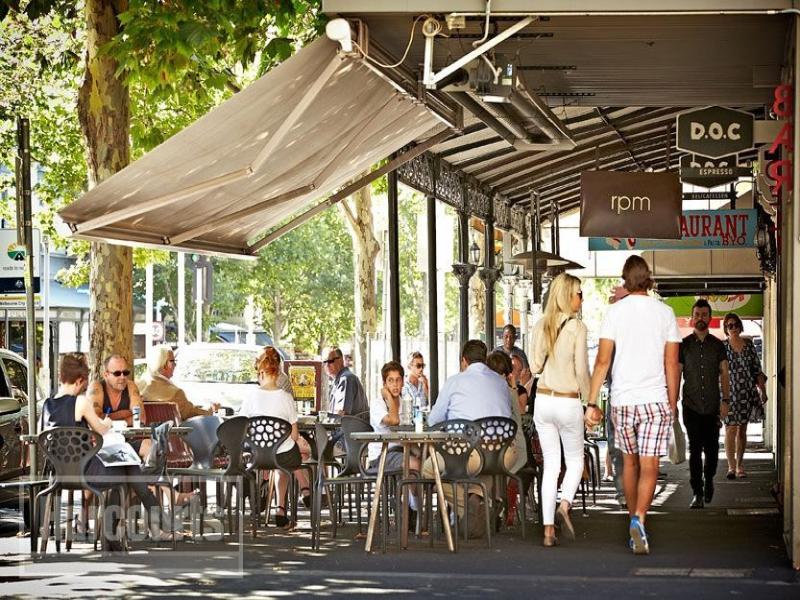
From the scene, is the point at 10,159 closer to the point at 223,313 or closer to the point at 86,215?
the point at 86,215

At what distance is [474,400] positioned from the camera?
471 inches

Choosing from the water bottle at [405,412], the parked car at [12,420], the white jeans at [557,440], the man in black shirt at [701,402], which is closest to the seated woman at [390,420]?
the water bottle at [405,412]

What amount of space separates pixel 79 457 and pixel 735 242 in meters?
14.9

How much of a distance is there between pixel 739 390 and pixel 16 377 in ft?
26.9

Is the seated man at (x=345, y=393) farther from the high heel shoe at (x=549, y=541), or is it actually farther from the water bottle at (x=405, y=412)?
the high heel shoe at (x=549, y=541)

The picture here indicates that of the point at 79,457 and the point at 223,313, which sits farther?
the point at 223,313

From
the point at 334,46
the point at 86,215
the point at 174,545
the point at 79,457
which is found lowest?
the point at 174,545

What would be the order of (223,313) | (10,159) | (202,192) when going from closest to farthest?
(202,192) → (10,159) → (223,313)

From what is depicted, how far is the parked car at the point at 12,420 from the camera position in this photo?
49.2 ft

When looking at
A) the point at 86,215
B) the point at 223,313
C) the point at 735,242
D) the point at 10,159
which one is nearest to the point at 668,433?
the point at 86,215

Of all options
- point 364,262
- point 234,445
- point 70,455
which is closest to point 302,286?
point 364,262

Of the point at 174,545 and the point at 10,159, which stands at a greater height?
the point at 10,159

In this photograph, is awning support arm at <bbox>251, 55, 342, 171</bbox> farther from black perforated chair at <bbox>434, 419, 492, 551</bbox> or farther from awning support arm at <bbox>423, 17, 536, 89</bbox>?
black perforated chair at <bbox>434, 419, 492, 551</bbox>

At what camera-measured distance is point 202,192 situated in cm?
1188
